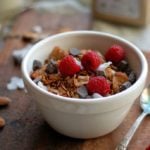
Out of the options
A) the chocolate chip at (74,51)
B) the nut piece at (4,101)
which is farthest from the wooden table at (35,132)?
the chocolate chip at (74,51)

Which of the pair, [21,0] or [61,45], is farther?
[21,0]

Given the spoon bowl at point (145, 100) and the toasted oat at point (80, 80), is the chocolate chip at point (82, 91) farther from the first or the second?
the spoon bowl at point (145, 100)

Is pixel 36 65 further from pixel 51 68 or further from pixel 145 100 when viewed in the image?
pixel 145 100

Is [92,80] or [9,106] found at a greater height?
[92,80]

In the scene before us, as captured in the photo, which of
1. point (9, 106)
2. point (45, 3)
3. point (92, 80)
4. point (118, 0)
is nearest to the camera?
point (92, 80)

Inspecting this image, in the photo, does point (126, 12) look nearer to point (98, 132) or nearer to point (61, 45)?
point (61, 45)

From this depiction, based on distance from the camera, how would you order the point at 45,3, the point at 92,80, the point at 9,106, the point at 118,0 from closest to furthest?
the point at 92,80, the point at 9,106, the point at 118,0, the point at 45,3

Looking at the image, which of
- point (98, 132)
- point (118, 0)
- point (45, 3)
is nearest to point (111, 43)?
point (98, 132)
